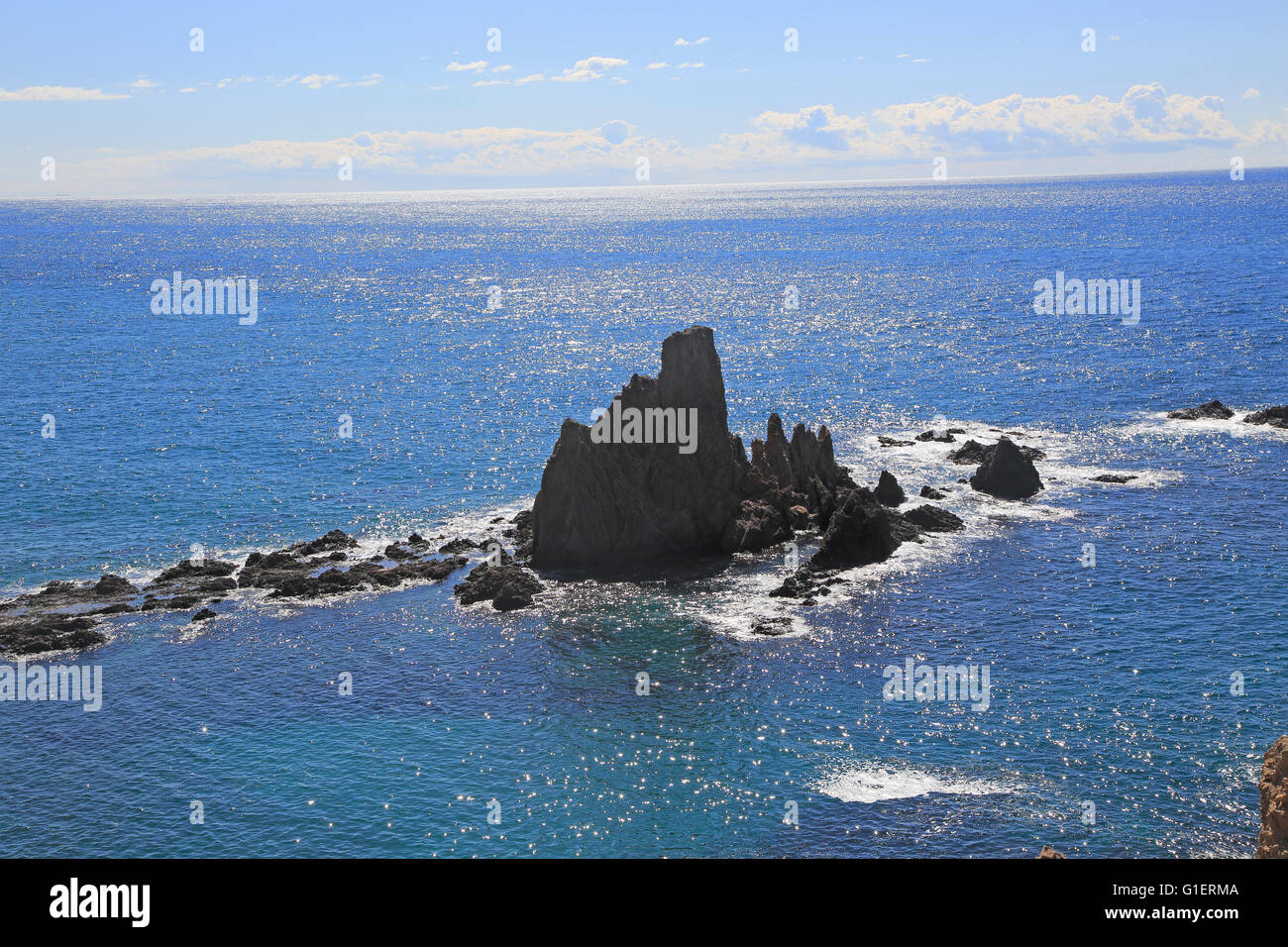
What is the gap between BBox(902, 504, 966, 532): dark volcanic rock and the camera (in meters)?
76.5

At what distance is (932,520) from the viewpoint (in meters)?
76.6

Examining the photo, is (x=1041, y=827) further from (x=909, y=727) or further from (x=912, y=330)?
(x=912, y=330)

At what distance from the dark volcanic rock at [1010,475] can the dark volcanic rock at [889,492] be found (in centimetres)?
801

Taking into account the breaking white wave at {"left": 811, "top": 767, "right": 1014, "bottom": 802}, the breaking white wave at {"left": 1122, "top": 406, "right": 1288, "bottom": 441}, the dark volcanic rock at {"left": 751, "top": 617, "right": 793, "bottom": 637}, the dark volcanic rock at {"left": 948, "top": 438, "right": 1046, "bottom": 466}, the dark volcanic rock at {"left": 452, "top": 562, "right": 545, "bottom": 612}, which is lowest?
Answer: the breaking white wave at {"left": 811, "top": 767, "right": 1014, "bottom": 802}

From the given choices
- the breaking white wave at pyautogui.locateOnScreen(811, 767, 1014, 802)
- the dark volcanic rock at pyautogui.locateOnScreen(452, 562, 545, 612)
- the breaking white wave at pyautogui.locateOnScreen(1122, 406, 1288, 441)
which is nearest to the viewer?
the breaking white wave at pyautogui.locateOnScreen(811, 767, 1014, 802)

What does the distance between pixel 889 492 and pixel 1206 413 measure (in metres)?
45.2

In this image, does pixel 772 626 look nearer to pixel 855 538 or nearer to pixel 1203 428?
pixel 855 538

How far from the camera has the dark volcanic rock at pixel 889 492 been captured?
265ft

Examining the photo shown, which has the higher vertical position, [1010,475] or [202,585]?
[1010,475]

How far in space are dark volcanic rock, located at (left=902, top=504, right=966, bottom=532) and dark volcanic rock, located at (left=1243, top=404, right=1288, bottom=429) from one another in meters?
43.9

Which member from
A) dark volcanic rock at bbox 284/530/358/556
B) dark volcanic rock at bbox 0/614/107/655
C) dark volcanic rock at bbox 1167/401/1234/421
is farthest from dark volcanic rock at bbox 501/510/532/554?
dark volcanic rock at bbox 1167/401/1234/421

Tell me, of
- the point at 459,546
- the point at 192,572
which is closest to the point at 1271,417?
the point at 459,546

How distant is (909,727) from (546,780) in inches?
680

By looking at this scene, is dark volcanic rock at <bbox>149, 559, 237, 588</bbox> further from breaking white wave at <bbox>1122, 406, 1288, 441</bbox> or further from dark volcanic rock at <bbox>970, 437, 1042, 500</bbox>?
breaking white wave at <bbox>1122, 406, 1288, 441</bbox>
